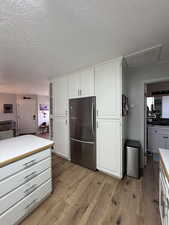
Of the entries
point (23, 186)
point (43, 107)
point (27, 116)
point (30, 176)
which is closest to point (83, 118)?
point (30, 176)

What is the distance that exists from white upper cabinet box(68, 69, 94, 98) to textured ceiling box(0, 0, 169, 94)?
0.47 meters

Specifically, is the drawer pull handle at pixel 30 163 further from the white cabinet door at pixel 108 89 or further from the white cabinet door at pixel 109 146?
the white cabinet door at pixel 108 89

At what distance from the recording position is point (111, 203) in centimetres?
159

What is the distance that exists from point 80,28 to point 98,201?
7.92 ft

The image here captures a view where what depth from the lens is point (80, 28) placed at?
1.28m

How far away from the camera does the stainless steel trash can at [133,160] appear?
2.13m

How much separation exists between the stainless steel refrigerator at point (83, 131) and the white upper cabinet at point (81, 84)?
14 cm

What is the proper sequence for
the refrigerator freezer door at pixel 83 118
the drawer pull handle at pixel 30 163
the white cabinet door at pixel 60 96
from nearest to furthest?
the drawer pull handle at pixel 30 163 → the refrigerator freezer door at pixel 83 118 → the white cabinet door at pixel 60 96

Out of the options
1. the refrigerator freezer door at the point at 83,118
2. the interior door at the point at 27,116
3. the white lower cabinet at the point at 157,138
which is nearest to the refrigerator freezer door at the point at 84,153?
the refrigerator freezer door at the point at 83,118

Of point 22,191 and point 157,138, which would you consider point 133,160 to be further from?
point 22,191

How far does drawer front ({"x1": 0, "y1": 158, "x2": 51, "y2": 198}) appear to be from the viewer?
1117mm

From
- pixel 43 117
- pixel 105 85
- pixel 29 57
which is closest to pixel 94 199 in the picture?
pixel 105 85

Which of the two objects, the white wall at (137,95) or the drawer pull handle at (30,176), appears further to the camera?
the white wall at (137,95)

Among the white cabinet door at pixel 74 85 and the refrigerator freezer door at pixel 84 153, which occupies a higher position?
the white cabinet door at pixel 74 85
